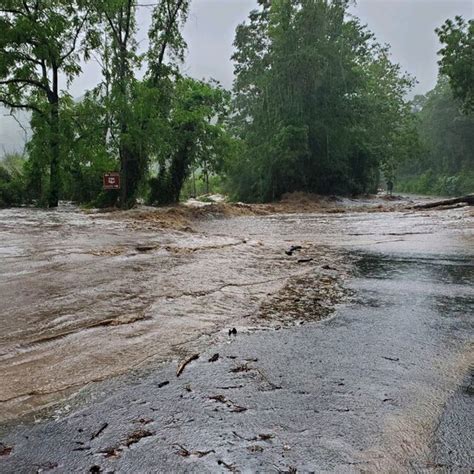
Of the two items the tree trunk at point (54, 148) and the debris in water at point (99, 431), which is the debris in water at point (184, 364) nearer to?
the debris in water at point (99, 431)

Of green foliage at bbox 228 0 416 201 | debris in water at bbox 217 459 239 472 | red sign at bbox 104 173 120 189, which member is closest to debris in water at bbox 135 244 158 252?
debris in water at bbox 217 459 239 472

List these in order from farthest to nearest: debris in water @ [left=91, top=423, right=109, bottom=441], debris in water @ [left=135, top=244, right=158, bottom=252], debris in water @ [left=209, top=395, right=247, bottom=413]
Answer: debris in water @ [left=135, top=244, right=158, bottom=252] → debris in water @ [left=209, top=395, right=247, bottom=413] → debris in water @ [left=91, top=423, right=109, bottom=441]

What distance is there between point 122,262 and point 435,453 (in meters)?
5.28

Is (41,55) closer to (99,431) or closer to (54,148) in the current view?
(54,148)

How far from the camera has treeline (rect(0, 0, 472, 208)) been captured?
18.7 meters

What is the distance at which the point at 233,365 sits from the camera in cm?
322

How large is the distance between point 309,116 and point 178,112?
36.0ft

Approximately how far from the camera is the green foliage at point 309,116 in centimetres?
2766

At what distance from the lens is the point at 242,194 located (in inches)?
1266

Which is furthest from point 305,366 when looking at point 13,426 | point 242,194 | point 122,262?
point 242,194

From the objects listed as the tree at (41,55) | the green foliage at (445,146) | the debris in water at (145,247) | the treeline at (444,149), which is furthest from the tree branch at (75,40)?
the green foliage at (445,146)

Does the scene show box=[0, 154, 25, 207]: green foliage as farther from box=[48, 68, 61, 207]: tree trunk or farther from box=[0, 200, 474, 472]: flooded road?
box=[0, 200, 474, 472]: flooded road

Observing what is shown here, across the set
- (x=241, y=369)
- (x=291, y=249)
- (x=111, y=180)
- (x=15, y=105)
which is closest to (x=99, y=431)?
(x=241, y=369)

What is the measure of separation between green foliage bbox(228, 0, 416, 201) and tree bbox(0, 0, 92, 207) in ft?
32.3
